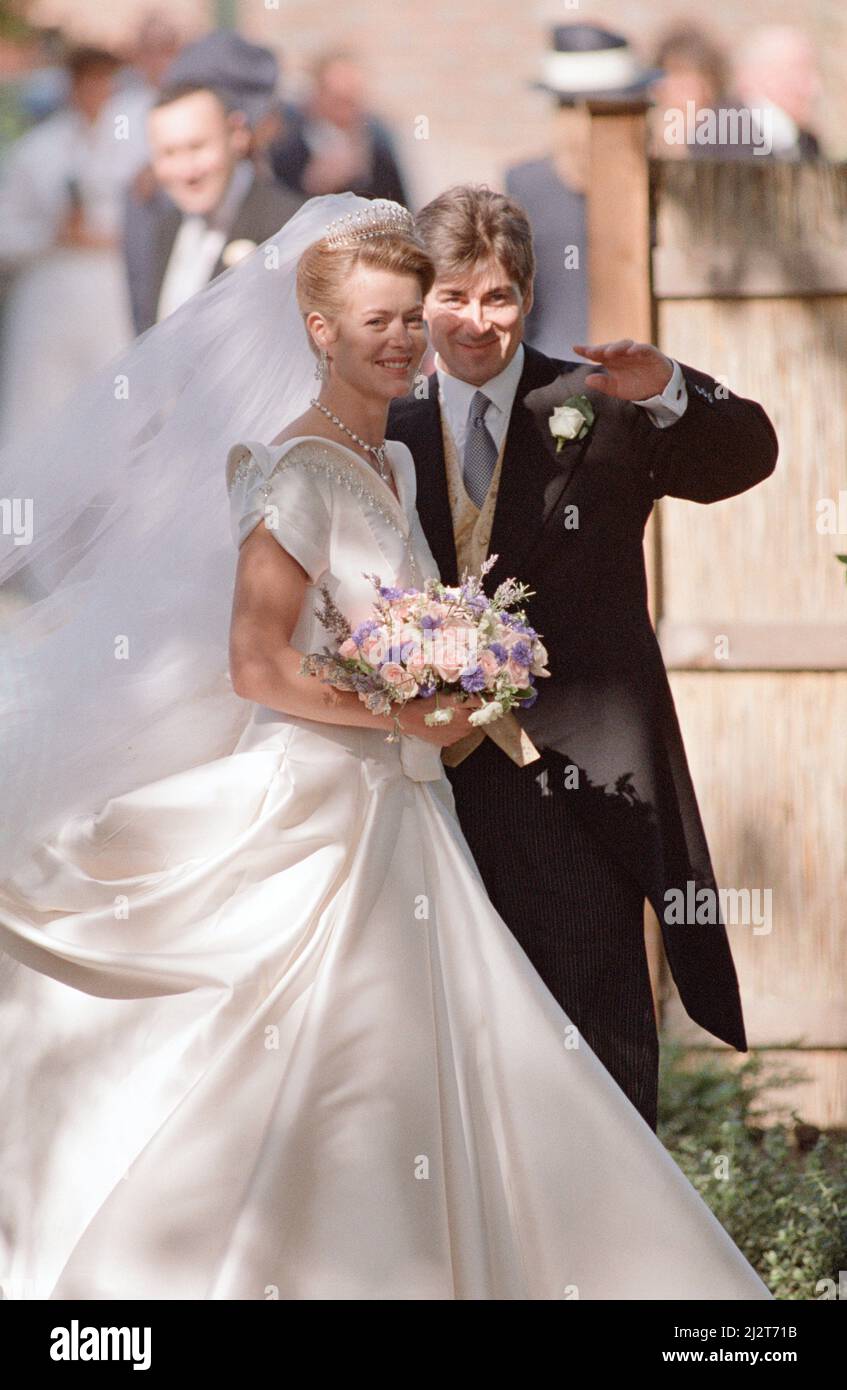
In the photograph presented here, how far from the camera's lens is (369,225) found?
11.7 ft

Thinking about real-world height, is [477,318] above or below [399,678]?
above

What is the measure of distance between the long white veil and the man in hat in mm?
2310

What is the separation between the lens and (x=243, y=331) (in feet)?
12.7

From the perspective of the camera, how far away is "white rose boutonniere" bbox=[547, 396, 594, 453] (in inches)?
153

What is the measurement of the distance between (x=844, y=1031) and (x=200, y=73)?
5.13 meters

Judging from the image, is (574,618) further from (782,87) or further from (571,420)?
(782,87)

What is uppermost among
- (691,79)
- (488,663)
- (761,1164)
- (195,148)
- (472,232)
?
(691,79)

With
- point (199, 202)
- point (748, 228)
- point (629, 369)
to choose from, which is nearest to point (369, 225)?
point (629, 369)

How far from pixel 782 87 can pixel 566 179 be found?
1.39m

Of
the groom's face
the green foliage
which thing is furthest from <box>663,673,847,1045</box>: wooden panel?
the groom's face

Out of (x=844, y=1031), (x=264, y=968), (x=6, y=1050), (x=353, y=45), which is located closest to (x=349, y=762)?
(x=264, y=968)

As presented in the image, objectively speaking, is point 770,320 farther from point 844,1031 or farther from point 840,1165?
point 840,1165

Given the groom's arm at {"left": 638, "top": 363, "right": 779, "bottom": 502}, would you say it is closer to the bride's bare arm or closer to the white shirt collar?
the white shirt collar

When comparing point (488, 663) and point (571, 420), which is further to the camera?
point (571, 420)
